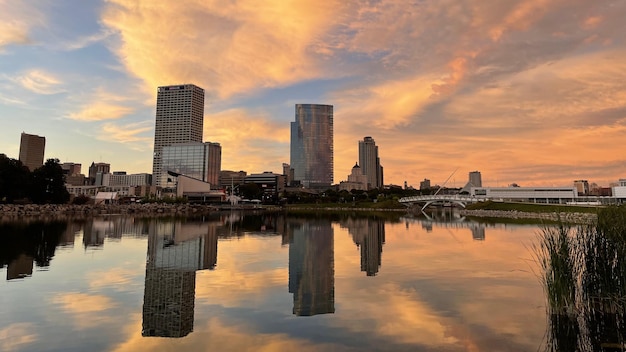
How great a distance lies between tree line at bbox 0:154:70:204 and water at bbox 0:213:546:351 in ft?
254

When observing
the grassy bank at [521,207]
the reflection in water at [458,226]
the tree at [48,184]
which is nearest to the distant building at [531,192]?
the grassy bank at [521,207]

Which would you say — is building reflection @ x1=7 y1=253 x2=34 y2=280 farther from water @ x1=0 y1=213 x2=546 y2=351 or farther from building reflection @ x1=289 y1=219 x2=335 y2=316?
building reflection @ x1=289 y1=219 x2=335 y2=316

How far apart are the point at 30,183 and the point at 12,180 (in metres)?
6.45

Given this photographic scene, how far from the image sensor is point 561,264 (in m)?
12.5

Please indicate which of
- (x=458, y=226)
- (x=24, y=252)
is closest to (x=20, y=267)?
(x=24, y=252)

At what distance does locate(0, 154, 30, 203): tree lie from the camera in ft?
288

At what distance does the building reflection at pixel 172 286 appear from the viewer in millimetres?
12617

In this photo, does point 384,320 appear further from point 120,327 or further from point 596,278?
point 120,327

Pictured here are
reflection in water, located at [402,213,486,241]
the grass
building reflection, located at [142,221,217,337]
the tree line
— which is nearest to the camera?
the grass

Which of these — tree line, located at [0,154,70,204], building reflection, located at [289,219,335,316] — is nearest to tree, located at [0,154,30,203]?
tree line, located at [0,154,70,204]

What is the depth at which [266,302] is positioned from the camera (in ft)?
51.2

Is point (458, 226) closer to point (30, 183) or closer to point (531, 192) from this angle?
point (30, 183)

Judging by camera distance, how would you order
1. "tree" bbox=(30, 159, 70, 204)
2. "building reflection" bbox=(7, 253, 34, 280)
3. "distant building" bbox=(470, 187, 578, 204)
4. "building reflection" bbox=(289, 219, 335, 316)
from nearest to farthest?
"building reflection" bbox=(289, 219, 335, 316), "building reflection" bbox=(7, 253, 34, 280), "tree" bbox=(30, 159, 70, 204), "distant building" bbox=(470, 187, 578, 204)

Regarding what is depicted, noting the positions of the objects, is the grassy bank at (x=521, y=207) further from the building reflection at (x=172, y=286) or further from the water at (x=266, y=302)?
the building reflection at (x=172, y=286)
